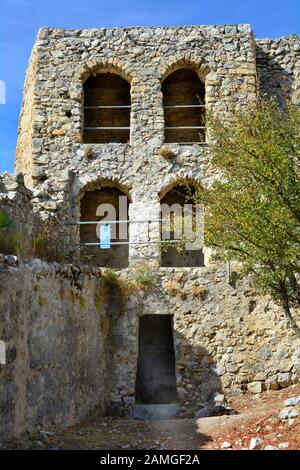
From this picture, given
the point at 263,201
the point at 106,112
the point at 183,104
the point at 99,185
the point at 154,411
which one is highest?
the point at 183,104

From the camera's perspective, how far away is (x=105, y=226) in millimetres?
16828

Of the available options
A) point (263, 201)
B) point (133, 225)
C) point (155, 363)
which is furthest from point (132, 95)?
point (263, 201)

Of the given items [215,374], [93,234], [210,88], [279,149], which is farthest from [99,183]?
[279,149]

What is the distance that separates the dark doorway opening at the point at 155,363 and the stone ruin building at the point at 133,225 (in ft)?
0.09

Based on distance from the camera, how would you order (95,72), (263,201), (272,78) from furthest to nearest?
1. (272,78)
2. (95,72)
3. (263,201)

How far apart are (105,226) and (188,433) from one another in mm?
8303

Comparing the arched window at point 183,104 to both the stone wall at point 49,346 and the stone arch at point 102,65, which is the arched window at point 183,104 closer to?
the stone arch at point 102,65

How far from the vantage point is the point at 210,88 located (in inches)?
626

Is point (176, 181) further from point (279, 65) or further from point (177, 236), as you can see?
point (279, 65)

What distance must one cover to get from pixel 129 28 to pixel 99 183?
14.8 feet

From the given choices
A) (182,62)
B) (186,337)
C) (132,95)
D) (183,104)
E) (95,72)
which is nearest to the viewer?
(186,337)

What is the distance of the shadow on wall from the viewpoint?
1659 centimetres

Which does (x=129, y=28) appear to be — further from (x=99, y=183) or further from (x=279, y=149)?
(x=279, y=149)

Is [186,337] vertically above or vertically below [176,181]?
below
